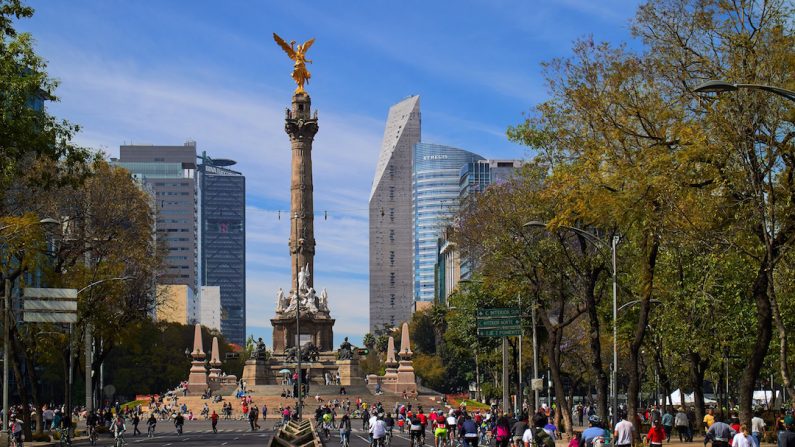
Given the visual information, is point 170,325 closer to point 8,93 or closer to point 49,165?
point 49,165

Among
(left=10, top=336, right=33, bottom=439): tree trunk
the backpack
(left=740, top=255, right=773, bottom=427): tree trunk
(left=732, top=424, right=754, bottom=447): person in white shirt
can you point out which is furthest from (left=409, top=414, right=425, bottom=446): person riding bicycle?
(left=732, top=424, right=754, bottom=447): person in white shirt

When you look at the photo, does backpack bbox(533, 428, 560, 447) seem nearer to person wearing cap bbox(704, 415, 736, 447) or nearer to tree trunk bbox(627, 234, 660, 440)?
person wearing cap bbox(704, 415, 736, 447)

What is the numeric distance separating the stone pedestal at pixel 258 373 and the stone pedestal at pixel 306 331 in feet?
18.7

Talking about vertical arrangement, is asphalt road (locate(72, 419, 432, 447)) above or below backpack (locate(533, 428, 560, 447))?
below

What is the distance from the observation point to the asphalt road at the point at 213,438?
5394cm

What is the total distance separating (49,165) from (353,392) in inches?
2222

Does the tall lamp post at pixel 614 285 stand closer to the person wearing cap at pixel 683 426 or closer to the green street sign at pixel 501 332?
the green street sign at pixel 501 332

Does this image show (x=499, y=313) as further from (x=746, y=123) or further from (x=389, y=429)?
(x=746, y=123)

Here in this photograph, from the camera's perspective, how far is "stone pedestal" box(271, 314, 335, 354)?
4707 inches

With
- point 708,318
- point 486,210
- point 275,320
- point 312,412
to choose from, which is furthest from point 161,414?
point 708,318

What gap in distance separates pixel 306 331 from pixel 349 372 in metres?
7.89

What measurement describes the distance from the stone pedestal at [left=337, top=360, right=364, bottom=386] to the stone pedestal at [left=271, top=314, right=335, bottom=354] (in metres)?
4.75

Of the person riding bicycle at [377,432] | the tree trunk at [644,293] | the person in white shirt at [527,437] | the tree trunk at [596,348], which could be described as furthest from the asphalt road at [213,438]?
the person in white shirt at [527,437]

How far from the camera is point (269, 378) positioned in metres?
114
